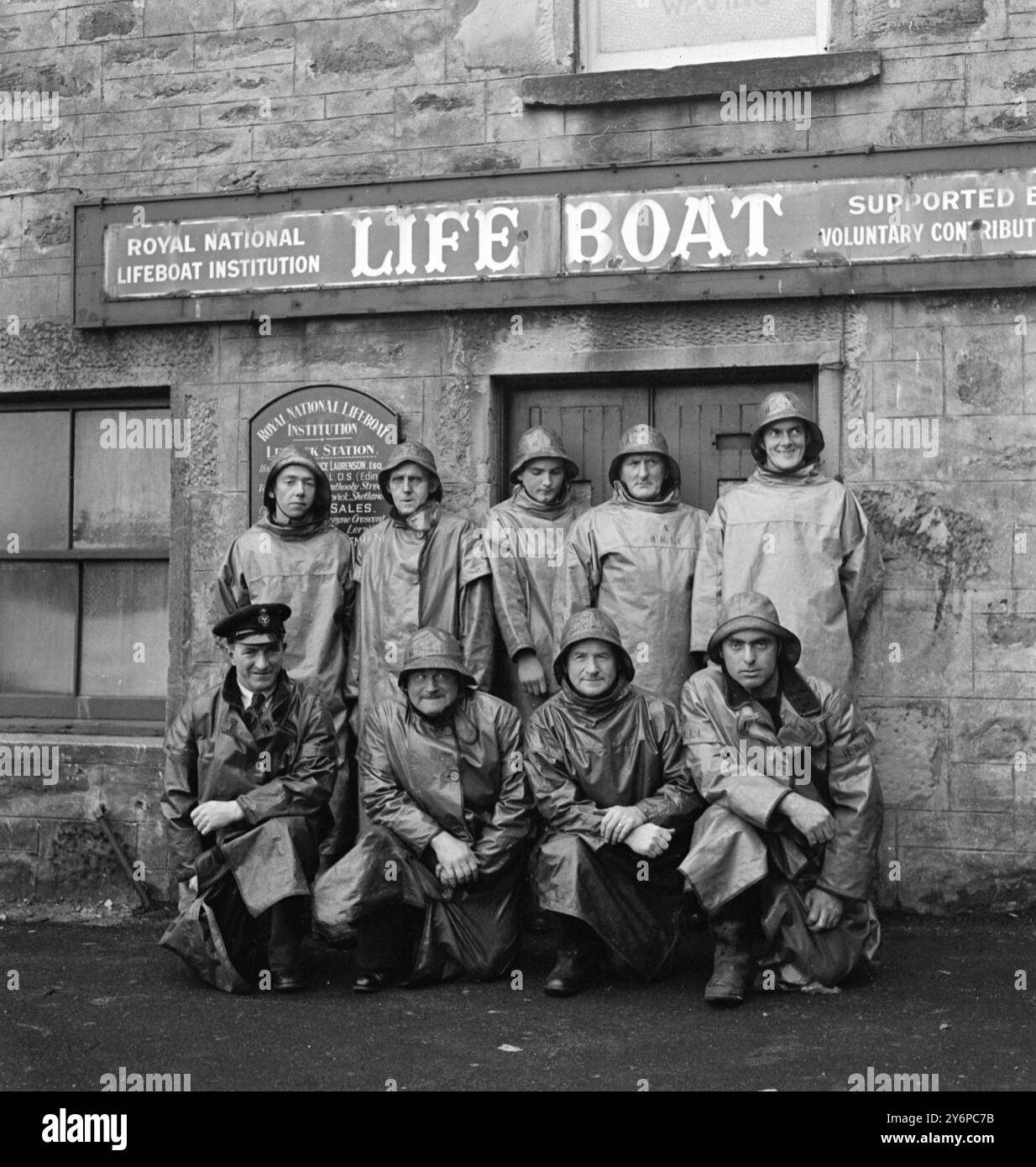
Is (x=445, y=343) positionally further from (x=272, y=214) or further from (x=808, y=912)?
(x=808, y=912)

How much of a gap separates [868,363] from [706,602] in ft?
4.54

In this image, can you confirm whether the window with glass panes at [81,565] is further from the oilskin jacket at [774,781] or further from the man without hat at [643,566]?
the oilskin jacket at [774,781]

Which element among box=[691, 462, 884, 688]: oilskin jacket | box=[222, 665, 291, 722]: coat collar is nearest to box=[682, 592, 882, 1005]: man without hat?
box=[691, 462, 884, 688]: oilskin jacket

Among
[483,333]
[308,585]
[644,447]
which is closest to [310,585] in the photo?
[308,585]

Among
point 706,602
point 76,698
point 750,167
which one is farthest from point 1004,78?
point 76,698

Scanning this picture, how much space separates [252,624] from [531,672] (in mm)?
1387

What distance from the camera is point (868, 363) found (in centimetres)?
708

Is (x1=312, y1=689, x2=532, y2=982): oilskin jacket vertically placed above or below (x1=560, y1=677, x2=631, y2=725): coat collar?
below

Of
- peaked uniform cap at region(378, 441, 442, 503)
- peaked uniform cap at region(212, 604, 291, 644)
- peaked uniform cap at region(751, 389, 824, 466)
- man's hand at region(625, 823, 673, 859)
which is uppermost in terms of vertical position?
peaked uniform cap at region(751, 389, 824, 466)

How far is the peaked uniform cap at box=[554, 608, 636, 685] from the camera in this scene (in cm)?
600

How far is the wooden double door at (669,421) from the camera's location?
739 centimetres

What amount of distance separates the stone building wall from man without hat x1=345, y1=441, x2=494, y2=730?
47 cm

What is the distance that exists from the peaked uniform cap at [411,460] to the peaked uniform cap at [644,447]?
31.7 inches

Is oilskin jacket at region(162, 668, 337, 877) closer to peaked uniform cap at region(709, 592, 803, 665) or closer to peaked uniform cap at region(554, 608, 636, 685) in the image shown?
peaked uniform cap at region(554, 608, 636, 685)
